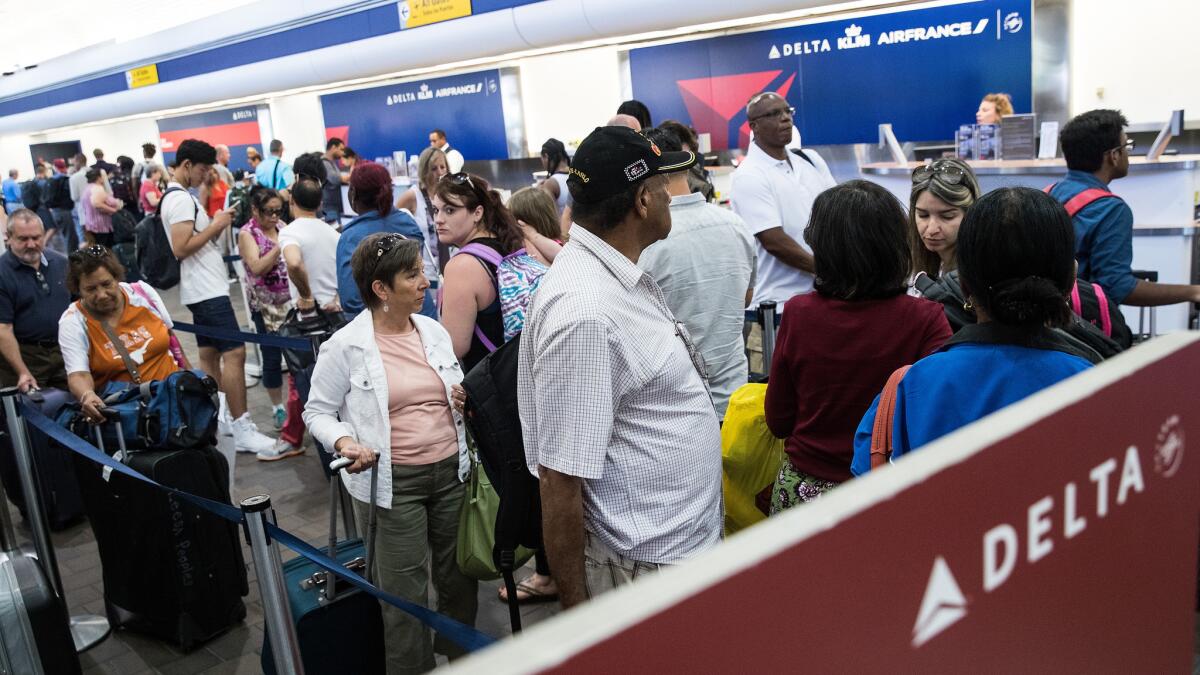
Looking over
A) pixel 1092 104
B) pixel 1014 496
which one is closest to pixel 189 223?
pixel 1014 496

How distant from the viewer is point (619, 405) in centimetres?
195

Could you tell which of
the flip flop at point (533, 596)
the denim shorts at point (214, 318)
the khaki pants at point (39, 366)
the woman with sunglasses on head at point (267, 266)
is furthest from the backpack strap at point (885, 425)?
the denim shorts at point (214, 318)

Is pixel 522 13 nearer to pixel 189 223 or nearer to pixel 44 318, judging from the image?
pixel 189 223

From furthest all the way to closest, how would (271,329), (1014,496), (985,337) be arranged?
(271,329) → (985,337) → (1014,496)

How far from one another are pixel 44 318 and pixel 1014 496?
5.35 metres

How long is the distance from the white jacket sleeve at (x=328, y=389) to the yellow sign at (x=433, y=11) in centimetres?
894

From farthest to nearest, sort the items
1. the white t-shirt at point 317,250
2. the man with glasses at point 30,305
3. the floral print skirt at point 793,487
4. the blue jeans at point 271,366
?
the blue jeans at point 271,366
the white t-shirt at point 317,250
the man with glasses at point 30,305
the floral print skirt at point 793,487

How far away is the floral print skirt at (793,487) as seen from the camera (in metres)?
2.35

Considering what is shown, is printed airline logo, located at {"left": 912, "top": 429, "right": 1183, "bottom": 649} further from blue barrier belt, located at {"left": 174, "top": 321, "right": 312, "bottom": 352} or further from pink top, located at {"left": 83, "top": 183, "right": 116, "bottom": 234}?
pink top, located at {"left": 83, "top": 183, "right": 116, "bottom": 234}

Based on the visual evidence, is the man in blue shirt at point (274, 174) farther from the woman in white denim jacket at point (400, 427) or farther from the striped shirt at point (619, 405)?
the striped shirt at point (619, 405)

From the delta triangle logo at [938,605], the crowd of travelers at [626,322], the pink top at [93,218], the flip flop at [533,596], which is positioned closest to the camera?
the delta triangle logo at [938,605]

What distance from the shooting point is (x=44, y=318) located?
5.04 m

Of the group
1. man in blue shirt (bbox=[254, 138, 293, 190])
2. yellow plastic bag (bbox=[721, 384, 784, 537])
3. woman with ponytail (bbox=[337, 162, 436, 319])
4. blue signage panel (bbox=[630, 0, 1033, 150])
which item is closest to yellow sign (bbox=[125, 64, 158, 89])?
man in blue shirt (bbox=[254, 138, 293, 190])

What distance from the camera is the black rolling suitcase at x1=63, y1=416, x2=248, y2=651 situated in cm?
373
